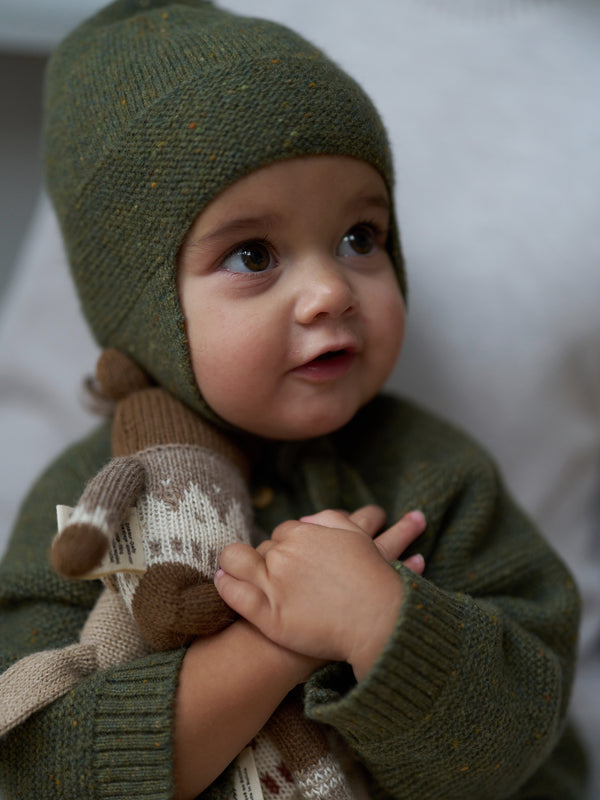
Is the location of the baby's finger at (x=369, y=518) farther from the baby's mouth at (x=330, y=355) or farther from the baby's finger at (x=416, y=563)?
the baby's mouth at (x=330, y=355)

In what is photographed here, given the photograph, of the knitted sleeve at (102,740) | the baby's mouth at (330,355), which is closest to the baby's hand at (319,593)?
the knitted sleeve at (102,740)

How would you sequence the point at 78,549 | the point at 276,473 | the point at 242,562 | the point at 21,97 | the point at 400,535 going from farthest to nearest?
the point at 21,97, the point at 276,473, the point at 400,535, the point at 242,562, the point at 78,549

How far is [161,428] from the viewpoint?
91cm

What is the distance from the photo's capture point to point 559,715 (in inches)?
36.4

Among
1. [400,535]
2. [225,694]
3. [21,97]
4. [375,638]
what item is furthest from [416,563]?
[21,97]

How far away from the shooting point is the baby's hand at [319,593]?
757mm

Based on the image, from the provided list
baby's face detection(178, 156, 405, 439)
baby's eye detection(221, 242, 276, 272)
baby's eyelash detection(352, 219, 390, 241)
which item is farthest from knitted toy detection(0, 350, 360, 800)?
baby's eyelash detection(352, 219, 390, 241)

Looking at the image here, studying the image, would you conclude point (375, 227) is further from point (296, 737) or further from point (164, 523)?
point (296, 737)

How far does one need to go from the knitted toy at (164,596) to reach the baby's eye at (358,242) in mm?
298

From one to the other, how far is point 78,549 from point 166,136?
1.46 ft

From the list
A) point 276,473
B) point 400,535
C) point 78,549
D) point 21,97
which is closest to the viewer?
point 78,549

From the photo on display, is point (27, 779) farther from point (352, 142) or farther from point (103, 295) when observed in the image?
point (352, 142)

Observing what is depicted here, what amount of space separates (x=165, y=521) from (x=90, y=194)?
39cm

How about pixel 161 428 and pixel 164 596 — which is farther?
pixel 161 428
